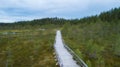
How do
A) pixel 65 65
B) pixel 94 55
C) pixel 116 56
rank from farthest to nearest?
pixel 116 56
pixel 94 55
pixel 65 65

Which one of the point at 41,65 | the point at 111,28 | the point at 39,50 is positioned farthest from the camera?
the point at 111,28

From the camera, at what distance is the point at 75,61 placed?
31.8 metres

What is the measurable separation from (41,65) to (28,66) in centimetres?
535

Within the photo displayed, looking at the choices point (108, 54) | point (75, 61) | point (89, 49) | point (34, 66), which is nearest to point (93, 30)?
point (108, 54)

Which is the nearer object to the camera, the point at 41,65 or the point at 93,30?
the point at 41,65

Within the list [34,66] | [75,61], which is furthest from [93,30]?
[75,61]

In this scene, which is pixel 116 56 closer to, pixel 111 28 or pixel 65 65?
pixel 65 65

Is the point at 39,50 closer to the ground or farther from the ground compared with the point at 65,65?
closer to the ground

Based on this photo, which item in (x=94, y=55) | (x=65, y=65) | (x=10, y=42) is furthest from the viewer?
(x=10, y=42)

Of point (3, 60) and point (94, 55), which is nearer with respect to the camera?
point (94, 55)

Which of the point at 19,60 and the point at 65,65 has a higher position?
the point at 65,65

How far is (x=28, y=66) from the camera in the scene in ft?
161

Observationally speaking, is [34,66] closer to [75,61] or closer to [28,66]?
[28,66]

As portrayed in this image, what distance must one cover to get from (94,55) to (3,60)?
23.6 metres
